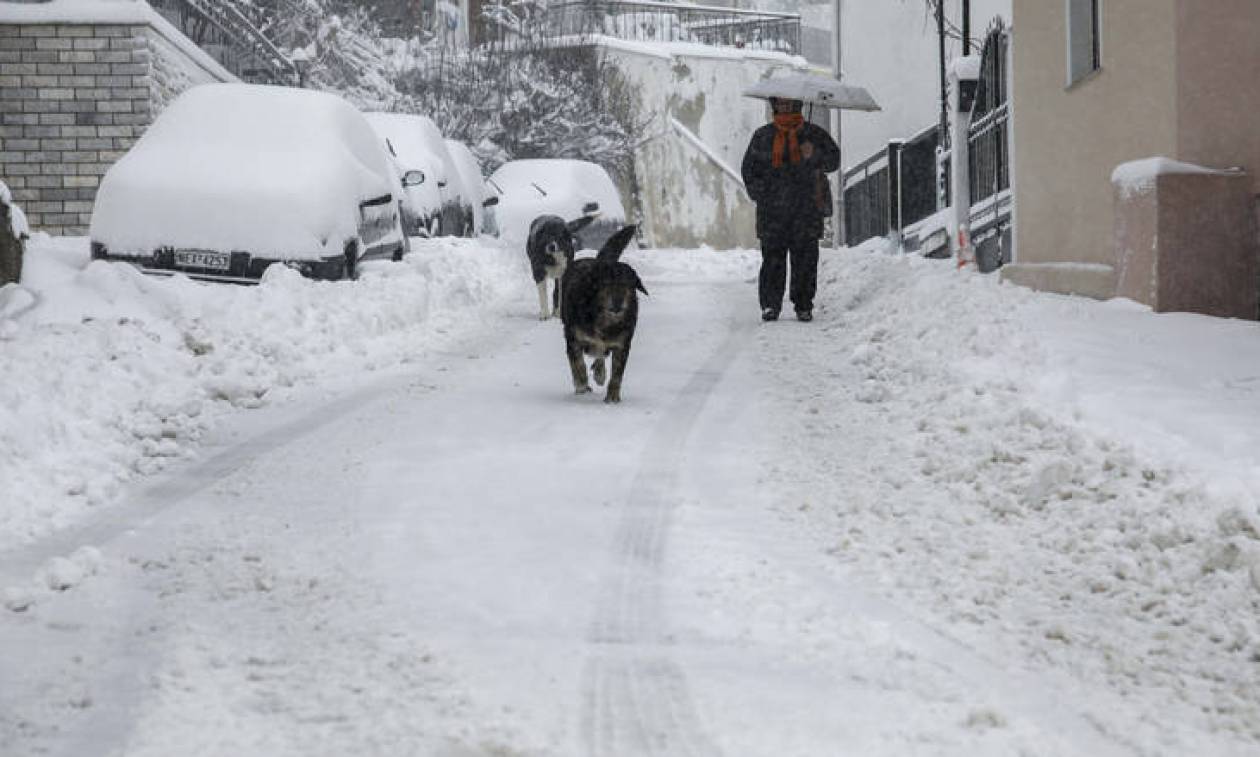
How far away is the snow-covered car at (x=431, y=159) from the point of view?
18297 mm

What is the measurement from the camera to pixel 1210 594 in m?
4.46

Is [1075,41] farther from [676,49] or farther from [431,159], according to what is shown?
[676,49]

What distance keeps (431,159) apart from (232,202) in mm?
7210

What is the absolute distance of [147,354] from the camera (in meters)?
8.48

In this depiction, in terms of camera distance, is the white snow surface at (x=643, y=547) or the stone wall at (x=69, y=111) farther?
the stone wall at (x=69, y=111)

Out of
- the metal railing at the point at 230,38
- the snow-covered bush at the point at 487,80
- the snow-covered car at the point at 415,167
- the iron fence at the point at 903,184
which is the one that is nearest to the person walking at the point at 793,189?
the snow-covered car at the point at 415,167

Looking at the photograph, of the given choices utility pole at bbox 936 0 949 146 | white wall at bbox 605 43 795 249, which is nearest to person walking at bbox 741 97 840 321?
utility pole at bbox 936 0 949 146

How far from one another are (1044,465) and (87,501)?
12.6 feet

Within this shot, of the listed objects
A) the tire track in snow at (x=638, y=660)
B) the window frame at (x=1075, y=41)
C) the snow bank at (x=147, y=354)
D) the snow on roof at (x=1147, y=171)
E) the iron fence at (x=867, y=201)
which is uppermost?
the window frame at (x=1075, y=41)

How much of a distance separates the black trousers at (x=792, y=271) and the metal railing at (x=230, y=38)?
12.4 m

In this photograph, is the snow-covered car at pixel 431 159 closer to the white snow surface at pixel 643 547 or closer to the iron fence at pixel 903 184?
the iron fence at pixel 903 184

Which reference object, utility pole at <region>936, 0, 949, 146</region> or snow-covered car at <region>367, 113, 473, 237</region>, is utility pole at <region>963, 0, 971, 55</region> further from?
snow-covered car at <region>367, 113, 473, 237</region>

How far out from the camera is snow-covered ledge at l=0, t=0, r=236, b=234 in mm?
18844

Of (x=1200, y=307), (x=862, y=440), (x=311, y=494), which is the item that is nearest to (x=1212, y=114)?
(x=1200, y=307)
